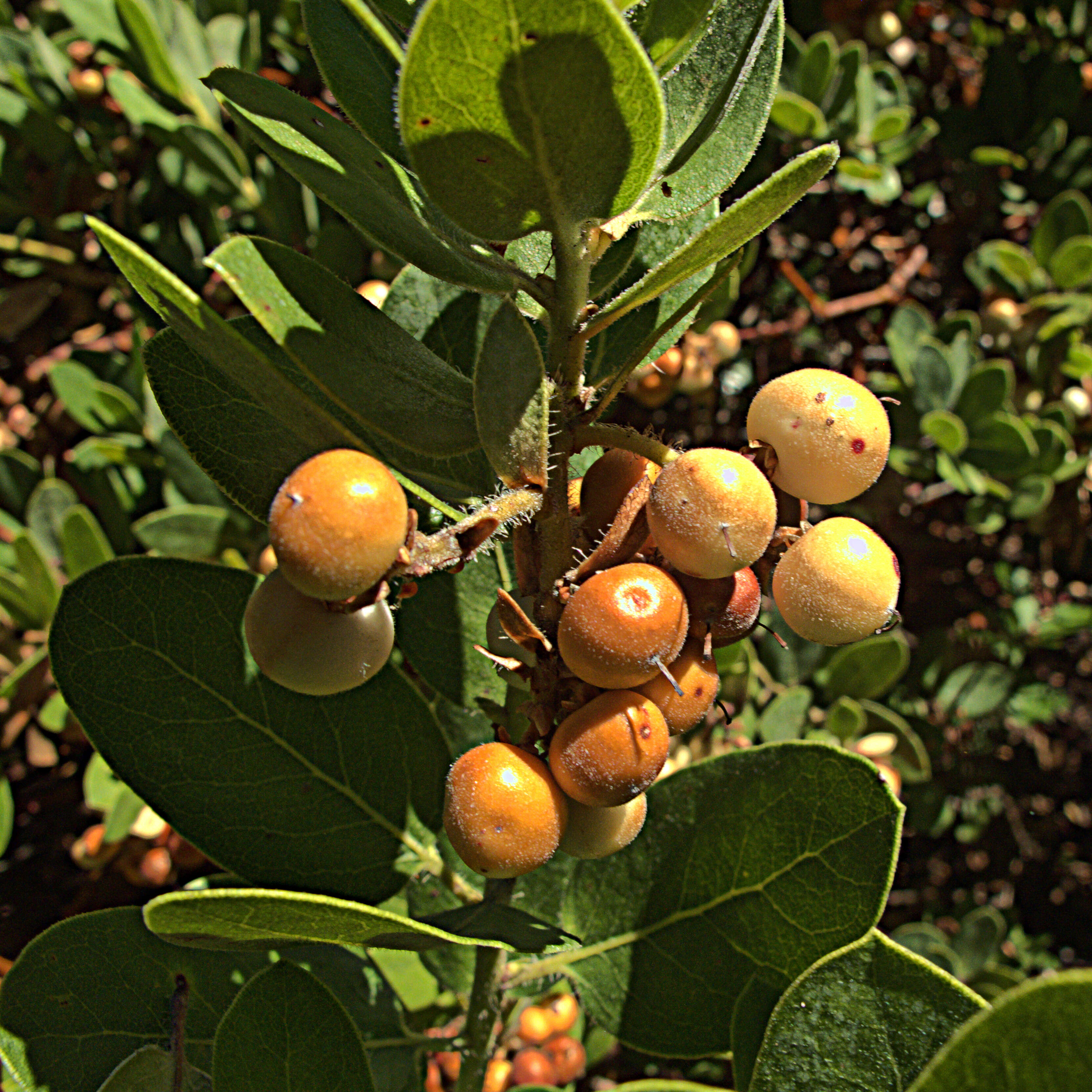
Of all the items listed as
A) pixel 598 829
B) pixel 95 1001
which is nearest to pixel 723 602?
pixel 598 829

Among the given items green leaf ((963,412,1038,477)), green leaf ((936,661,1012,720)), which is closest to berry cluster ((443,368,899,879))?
Result: green leaf ((963,412,1038,477))

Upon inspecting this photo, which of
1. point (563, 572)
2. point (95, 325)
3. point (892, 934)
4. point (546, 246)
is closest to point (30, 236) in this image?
point (95, 325)

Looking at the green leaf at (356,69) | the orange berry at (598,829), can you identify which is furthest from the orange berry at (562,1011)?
the green leaf at (356,69)

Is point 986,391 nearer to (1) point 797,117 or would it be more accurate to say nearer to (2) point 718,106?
(1) point 797,117

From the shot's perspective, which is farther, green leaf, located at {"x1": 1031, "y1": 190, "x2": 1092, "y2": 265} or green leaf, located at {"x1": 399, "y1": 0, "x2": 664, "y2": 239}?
green leaf, located at {"x1": 1031, "y1": 190, "x2": 1092, "y2": 265}

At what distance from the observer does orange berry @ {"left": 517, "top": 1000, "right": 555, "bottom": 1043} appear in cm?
204

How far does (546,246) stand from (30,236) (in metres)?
2.07

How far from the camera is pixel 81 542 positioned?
1.86 meters

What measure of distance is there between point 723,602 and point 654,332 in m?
0.26

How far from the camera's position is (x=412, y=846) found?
130 cm

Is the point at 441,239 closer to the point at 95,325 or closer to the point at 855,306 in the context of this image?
the point at 855,306

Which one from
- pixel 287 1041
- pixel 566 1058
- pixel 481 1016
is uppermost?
pixel 287 1041

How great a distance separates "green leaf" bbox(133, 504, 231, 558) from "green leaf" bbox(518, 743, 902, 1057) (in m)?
1.05

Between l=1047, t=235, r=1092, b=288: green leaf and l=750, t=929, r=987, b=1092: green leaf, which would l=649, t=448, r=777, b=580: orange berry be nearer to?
l=750, t=929, r=987, b=1092: green leaf
